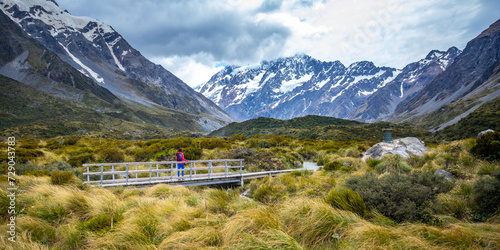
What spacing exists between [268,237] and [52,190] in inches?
275

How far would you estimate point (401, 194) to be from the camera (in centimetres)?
594

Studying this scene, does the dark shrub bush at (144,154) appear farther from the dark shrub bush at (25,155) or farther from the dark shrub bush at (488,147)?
the dark shrub bush at (488,147)

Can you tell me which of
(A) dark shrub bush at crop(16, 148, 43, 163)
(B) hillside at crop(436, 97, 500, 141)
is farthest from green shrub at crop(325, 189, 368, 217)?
(B) hillside at crop(436, 97, 500, 141)

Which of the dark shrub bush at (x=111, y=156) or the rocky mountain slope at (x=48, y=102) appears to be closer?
the dark shrub bush at (x=111, y=156)

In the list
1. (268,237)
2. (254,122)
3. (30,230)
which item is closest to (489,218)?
(268,237)

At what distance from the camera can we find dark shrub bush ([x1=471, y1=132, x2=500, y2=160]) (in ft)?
32.0

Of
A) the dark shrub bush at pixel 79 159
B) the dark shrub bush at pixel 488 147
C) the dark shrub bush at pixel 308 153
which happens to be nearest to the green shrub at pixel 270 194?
the dark shrub bush at pixel 488 147

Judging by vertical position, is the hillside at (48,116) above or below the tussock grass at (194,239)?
above

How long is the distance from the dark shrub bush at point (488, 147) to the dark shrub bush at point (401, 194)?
4945 mm

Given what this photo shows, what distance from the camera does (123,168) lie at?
53.7 ft

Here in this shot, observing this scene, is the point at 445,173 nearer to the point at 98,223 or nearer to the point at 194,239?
the point at 194,239

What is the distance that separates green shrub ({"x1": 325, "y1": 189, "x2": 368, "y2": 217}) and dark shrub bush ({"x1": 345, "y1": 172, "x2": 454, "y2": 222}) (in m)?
0.29

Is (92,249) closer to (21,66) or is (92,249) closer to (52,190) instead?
(52,190)

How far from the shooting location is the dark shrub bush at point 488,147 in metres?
9.74
